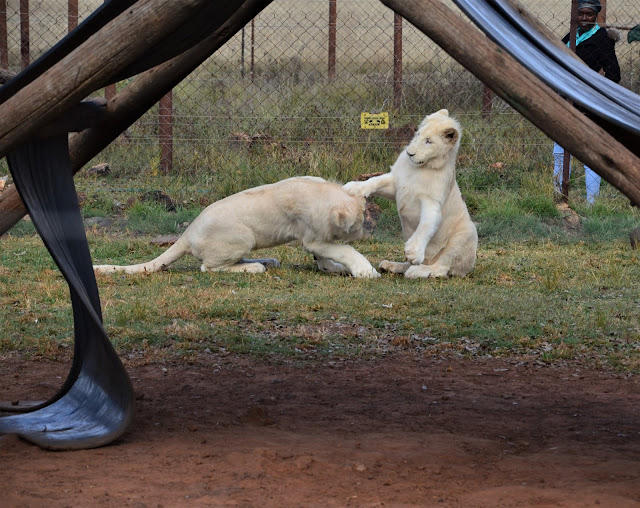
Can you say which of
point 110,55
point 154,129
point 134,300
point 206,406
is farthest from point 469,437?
point 154,129

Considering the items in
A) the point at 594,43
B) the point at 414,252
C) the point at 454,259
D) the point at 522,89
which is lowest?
the point at 454,259

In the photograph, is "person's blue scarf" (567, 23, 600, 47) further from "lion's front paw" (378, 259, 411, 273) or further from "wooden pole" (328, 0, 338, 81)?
"lion's front paw" (378, 259, 411, 273)

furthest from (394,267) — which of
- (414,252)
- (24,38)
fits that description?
(24,38)

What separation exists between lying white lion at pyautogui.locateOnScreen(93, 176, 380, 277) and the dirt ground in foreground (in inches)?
91.2

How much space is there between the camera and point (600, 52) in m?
10.5

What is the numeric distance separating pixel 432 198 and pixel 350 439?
379 centimetres

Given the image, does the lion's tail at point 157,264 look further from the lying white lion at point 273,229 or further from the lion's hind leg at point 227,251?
the lion's hind leg at point 227,251

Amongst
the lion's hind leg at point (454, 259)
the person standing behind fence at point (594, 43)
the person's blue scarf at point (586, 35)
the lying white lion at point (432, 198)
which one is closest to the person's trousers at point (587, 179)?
the person standing behind fence at point (594, 43)

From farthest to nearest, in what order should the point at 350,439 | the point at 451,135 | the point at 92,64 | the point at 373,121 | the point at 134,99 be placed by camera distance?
the point at 373,121 → the point at 451,135 → the point at 134,99 → the point at 350,439 → the point at 92,64

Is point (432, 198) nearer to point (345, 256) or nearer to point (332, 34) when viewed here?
point (345, 256)

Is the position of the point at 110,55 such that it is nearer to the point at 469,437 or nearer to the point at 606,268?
the point at 469,437

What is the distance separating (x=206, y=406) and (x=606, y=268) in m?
4.61

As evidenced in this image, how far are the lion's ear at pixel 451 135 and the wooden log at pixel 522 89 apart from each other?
A: 4.25 m

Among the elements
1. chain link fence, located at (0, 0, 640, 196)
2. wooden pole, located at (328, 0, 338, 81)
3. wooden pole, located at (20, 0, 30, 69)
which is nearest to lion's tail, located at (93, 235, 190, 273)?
chain link fence, located at (0, 0, 640, 196)
